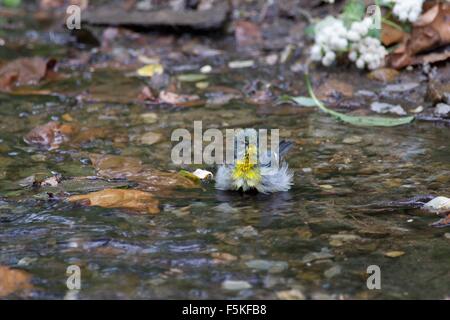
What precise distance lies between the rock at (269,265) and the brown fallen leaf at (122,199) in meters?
0.87

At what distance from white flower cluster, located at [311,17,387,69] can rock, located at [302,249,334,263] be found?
3407mm

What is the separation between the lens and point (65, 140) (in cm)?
537

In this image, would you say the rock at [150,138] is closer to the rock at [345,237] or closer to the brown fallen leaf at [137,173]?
the brown fallen leaf at [137,173]

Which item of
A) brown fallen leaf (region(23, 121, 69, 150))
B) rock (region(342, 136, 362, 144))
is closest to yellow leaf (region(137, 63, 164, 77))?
brown fallen leaf (region(23, 121, 69, 150))

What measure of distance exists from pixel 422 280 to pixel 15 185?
2.60 meters

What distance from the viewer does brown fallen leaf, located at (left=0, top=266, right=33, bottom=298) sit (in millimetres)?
3066

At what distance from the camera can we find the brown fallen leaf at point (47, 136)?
17.4ft

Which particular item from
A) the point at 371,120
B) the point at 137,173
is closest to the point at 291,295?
the point at 137,173

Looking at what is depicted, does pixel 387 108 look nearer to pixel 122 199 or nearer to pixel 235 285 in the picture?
pixel 122 199

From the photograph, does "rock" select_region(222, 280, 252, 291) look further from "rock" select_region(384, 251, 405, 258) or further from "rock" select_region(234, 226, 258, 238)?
"rock" select_region(384, 251, 405, 258)

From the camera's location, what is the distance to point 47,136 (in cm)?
534

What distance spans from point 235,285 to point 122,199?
1238 millimetres

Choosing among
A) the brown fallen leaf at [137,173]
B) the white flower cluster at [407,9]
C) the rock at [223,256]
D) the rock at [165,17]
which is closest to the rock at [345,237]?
the rock at [223,256]

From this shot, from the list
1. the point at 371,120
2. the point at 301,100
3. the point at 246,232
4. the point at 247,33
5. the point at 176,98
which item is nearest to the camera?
the point at 246,232
